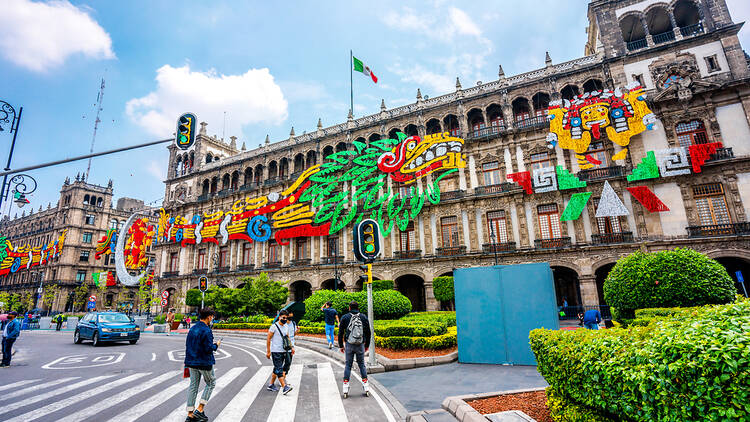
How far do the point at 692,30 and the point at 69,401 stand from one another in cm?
3497

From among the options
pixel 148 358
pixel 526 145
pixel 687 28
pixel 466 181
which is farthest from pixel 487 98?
pixel 148 358

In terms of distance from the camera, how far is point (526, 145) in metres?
24.5

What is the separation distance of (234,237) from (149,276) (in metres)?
14.8

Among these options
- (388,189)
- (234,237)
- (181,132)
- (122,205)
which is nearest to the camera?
(181,132)

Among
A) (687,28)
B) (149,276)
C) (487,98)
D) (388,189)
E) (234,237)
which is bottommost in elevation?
(149,276)

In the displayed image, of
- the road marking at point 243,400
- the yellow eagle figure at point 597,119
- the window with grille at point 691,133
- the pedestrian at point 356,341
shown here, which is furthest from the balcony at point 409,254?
the pedestrian at point 356,341

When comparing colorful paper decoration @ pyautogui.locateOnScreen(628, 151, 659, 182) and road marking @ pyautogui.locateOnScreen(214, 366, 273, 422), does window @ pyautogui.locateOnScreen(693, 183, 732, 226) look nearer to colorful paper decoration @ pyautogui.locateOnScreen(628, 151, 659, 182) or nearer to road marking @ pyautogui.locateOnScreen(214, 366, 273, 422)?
colorful paper decoration @ pyautogui.locateOnScreen(628, 151, 659, 182)

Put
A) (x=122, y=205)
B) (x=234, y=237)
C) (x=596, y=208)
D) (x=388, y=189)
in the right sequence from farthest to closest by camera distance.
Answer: (x=122, y=205) → (x=234, y=237) → (x=388, y=189) → (x=596, y=208)

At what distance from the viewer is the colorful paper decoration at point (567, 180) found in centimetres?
2188

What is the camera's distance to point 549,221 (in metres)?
22.8

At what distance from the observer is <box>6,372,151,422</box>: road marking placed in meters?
5.50

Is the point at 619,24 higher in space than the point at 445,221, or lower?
higher

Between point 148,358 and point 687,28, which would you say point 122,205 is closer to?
point 148,358

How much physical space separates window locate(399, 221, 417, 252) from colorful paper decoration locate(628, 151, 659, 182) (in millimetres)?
14306
